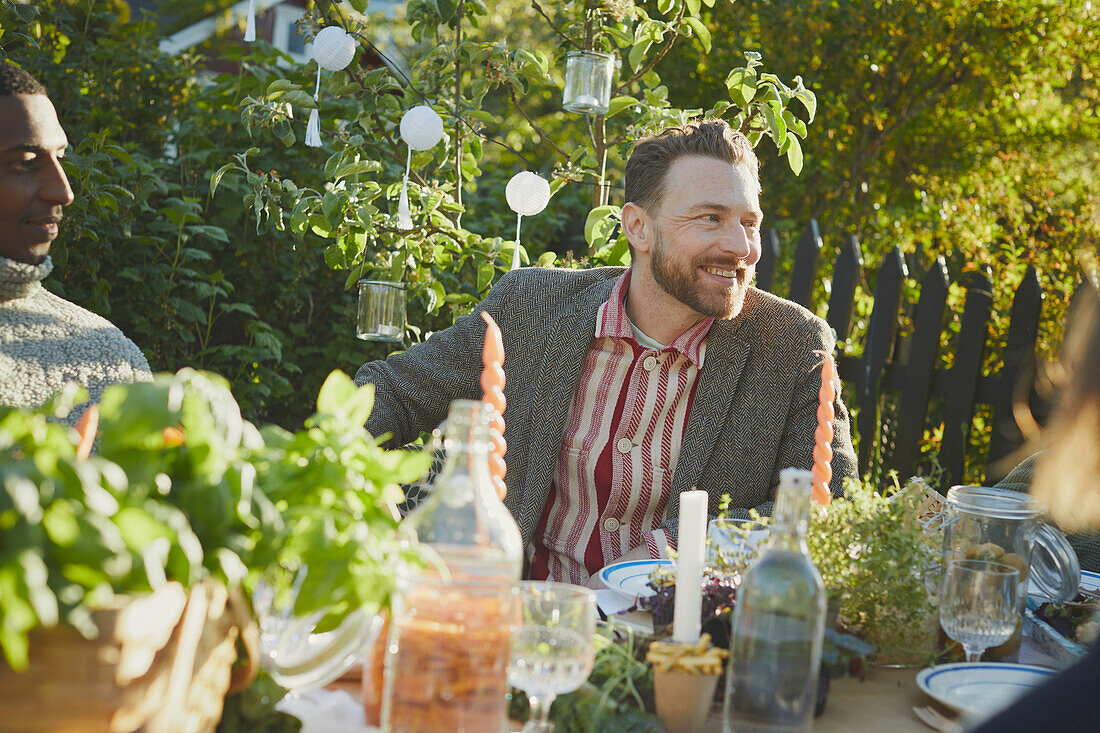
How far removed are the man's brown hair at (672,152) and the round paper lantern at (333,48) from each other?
96 centimetres

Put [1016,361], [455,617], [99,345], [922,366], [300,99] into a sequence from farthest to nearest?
[922,366] → [1016,361] → [300,99] → [99,345] → [455,617]

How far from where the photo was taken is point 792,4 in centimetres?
635

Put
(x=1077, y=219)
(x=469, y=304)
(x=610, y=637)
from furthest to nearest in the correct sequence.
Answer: (x=1077, y=219), (x=469, y=304), (x=610, y=637)

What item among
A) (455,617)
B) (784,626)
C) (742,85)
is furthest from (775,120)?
(455,617)

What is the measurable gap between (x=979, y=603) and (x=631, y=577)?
21.8 inches

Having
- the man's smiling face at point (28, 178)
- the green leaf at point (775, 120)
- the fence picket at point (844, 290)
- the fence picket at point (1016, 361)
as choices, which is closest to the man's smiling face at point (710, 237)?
the green leaf at point (775, 120)

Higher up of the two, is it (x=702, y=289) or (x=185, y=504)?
(x=702, y=289)

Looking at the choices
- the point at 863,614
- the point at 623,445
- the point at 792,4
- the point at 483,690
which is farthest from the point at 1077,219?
the point at 483,690

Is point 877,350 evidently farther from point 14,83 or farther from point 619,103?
point 14,83

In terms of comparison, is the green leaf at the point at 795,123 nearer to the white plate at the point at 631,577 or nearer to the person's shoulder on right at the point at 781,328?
the person's shoulder on right at the point at 781,328

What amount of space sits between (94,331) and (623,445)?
1.20 m

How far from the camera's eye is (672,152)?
8.43ft

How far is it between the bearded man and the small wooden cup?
119 centimetres

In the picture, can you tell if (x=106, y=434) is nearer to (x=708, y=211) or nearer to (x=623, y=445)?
(x=623, y=445)
